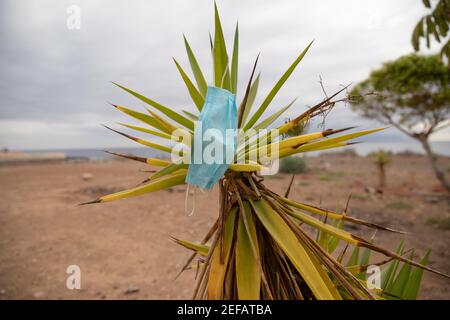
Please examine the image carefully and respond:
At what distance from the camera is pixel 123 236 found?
257 inches

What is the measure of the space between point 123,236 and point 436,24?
23.0 ft

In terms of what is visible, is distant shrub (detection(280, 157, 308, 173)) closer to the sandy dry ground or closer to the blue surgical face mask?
the sandy dry ground

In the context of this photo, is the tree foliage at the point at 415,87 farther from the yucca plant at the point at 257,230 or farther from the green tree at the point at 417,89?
the yucca plant at the point at 257,230

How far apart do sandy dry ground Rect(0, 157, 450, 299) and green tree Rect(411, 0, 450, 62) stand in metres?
3.48

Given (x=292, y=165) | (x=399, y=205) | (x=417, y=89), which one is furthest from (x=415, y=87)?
(x=292, y=165)

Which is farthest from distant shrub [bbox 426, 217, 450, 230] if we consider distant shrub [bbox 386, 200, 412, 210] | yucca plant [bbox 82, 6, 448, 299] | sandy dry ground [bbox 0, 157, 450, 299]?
yucca plant [bbox 82, 6, 448, 299]

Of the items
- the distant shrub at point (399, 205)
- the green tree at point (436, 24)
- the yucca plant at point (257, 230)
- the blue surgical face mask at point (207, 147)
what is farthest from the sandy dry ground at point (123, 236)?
the green tree at point (436, 24)

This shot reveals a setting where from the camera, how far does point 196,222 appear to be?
743cm

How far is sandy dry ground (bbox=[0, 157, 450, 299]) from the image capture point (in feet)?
14.7

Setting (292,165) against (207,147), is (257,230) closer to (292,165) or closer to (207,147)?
(207,147)

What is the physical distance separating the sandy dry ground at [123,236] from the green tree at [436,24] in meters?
3.48

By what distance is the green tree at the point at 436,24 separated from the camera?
457 cm
